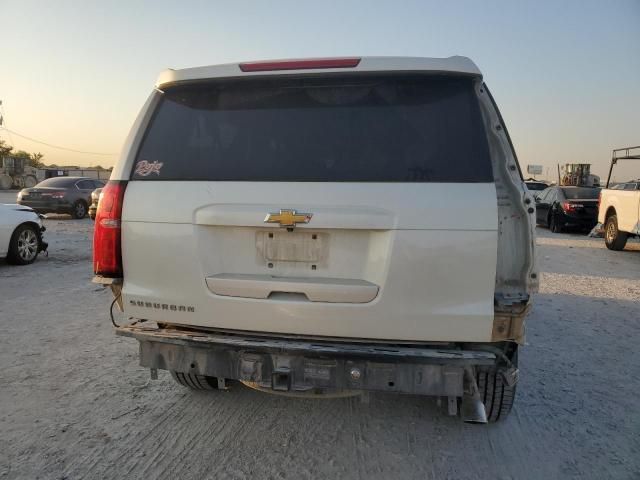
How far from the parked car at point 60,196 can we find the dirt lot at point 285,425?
14030 mm

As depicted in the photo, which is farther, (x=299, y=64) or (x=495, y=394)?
(x=495, y=394)

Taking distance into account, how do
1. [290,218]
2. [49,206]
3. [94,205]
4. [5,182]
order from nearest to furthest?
[290,218], [94,205], [49,206], [5,182]

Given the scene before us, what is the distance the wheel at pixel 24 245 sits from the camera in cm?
884

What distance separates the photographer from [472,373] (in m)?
2.50

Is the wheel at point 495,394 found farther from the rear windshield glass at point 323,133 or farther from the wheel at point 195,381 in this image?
the wheel at point 195,381

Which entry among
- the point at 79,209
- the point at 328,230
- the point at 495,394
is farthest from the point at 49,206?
the point at 495,394

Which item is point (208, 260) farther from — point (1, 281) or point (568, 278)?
point (568, 278)

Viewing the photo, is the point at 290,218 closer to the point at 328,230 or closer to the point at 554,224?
the point at 328,230

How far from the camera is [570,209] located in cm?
1600

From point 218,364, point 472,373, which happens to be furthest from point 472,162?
point 218,364

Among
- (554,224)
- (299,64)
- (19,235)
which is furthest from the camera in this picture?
(554,224)

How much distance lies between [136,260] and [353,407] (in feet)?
6.23

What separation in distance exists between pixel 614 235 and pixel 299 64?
12.3 m

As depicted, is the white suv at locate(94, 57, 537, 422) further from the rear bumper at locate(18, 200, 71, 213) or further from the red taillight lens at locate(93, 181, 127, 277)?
the rear bumper at locate(18, 200, 71, 213)
